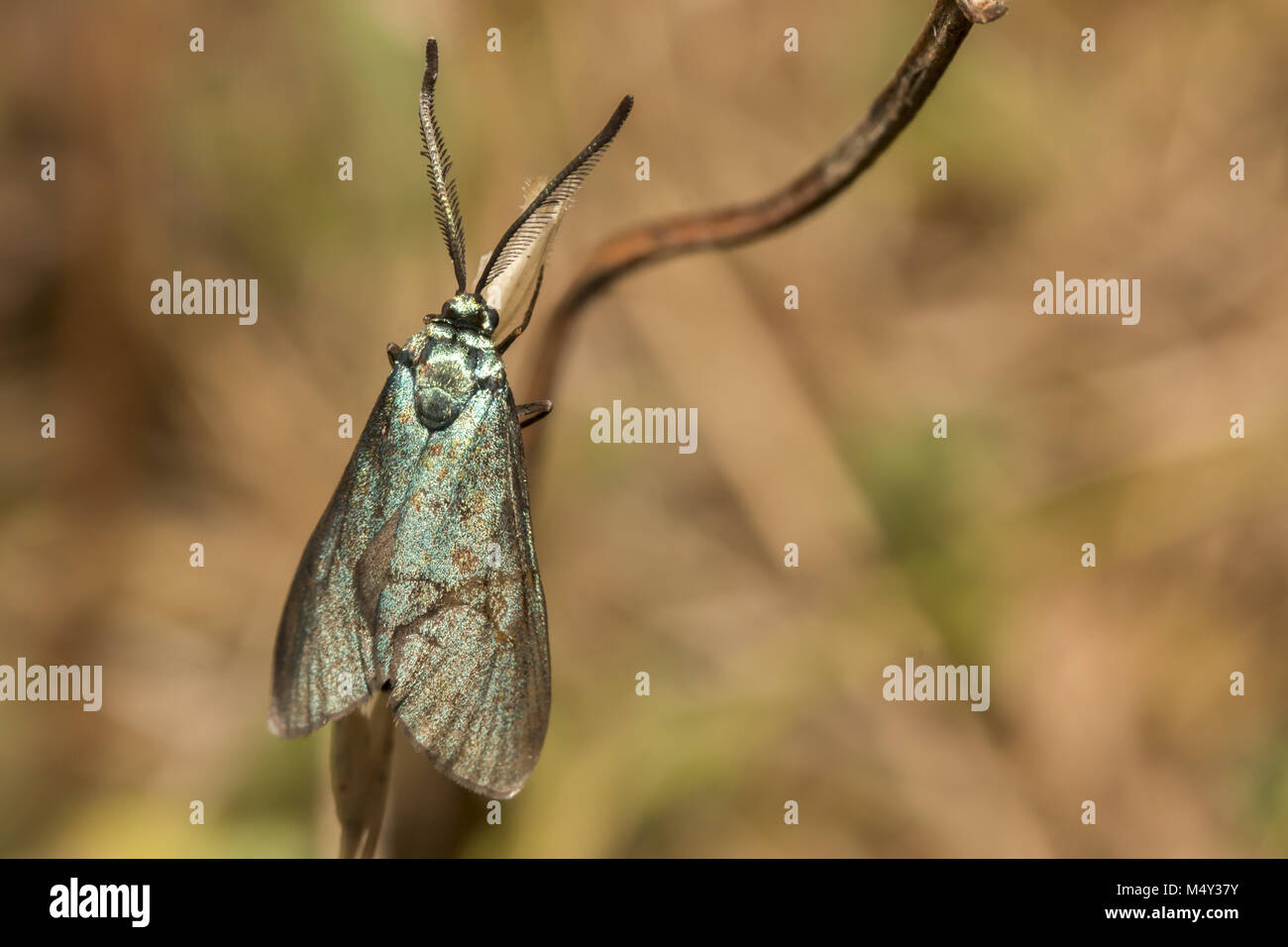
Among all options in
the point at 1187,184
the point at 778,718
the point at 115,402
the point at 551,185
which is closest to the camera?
the point at 551,185

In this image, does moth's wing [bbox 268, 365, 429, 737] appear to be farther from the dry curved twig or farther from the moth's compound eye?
the dry curved twig

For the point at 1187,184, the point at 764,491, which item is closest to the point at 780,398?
the point at 764,491

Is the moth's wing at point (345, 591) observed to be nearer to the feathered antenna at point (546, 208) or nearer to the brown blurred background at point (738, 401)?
the feathered antenna at point (546, 208)

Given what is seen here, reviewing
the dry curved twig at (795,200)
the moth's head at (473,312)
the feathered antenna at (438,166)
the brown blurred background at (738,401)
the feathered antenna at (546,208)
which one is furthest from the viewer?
the brown blurred background at (738,401)

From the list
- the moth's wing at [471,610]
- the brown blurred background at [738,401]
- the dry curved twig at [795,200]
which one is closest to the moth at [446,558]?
the moth's wing at [471,610]

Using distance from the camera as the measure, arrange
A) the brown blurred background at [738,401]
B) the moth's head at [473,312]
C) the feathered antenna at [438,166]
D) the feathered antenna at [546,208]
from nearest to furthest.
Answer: the feathered antenna at [546,208] < the feathered antenna at [438,166] < the moth's head at [473,312] < the brown blurred background at [738,401]

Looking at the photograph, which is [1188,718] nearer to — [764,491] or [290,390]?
[764,491]

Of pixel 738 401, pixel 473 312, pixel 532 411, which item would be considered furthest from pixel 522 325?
pixel 738 401
